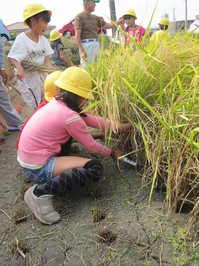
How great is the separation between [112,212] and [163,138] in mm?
534

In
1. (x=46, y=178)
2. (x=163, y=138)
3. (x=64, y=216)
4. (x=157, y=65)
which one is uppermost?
(x=157, y=65)

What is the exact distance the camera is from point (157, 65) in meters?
1.67

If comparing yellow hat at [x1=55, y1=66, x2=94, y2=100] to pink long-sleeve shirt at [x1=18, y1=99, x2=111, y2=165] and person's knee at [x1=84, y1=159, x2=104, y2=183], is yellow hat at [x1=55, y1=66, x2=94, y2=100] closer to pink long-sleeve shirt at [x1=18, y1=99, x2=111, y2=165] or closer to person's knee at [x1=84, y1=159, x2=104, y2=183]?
pink long-sleeve shirt at [x1=18, y1=99, x2=111, y2=165]

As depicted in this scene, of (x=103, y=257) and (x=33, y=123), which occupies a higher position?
(x=33, y=123)

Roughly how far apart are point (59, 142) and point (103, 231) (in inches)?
26.6

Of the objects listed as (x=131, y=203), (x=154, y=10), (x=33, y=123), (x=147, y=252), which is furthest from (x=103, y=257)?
(x=154, y=10)

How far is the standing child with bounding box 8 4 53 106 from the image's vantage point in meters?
2.49

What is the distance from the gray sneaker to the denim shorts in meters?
0.16

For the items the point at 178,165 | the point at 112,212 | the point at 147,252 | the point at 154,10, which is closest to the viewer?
the point at 147,252

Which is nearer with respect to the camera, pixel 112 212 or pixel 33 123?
pixel 112 212

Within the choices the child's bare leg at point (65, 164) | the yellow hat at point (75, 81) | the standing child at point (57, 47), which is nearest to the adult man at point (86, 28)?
the standing child at point (57, 47)

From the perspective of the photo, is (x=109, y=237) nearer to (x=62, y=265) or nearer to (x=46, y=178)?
(x=62, y=265)

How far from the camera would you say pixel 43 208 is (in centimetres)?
149

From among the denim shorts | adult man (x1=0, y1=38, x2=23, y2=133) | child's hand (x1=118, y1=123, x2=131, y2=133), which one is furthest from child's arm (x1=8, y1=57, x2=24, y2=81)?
child's hand (x1=118, y1=123, x2=131, y2=133)
